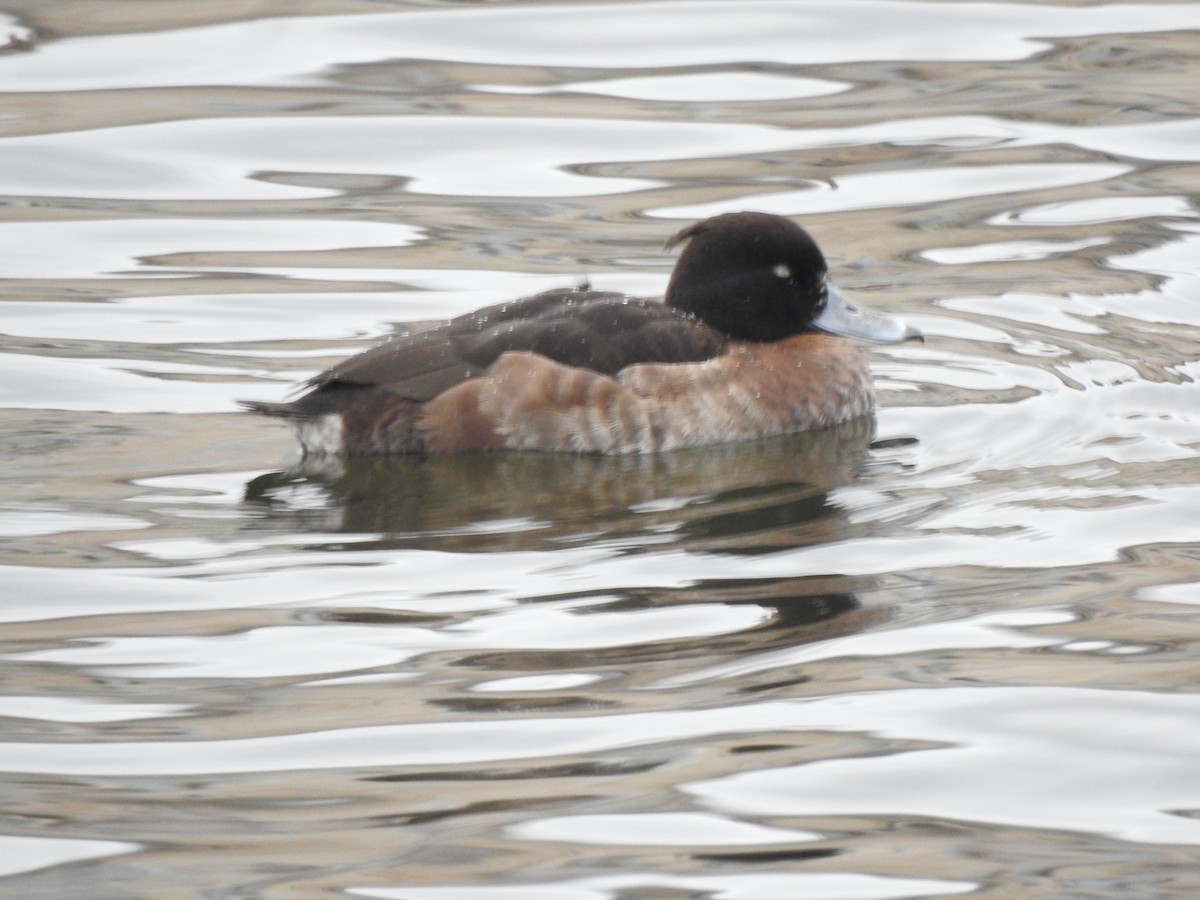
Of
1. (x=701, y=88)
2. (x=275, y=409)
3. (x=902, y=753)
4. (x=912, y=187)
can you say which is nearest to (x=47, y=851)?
(x=902, y=753)

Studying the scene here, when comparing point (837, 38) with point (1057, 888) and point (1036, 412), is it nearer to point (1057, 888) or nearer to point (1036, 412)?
point (1036, 412)

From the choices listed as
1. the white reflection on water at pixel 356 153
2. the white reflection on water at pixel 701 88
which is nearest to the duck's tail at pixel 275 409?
the white reflection on water at pixel 356 153

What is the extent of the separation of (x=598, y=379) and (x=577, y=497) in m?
0.72

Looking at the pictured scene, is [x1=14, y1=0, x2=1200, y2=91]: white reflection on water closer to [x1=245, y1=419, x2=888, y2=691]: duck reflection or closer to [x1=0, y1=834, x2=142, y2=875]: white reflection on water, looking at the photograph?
[x1=245, y1=419, x2=888, y2=691]: duck reflection

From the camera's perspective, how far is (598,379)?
7.54 meters

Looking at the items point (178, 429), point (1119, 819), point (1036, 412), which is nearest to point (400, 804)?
point (1119, 819)

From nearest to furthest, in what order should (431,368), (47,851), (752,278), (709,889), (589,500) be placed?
1. (709,889)
2. (47,851)
3. (589,500)
4. (431,368)
5. (752,278)

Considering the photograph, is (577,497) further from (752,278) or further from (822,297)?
(822,297)

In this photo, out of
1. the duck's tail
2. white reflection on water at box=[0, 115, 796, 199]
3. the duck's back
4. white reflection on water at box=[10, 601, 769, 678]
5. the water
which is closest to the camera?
the water

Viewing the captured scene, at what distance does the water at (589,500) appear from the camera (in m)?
4.31

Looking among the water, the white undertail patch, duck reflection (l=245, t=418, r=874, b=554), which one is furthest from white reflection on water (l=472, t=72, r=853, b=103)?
the white undertail patch

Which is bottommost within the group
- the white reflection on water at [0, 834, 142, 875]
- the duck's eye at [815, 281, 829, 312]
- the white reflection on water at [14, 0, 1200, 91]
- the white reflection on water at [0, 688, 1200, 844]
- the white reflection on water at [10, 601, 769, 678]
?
the white reflection on water at [0, 834, 142, 875]

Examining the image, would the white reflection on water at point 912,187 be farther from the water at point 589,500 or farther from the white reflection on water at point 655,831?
the white reflection on water at point 655,831

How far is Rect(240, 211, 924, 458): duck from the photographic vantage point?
24.4ft
